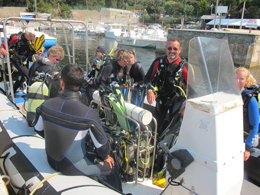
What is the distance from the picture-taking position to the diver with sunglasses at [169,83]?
263 centimetres

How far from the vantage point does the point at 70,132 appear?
147cm

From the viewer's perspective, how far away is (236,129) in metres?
1.41

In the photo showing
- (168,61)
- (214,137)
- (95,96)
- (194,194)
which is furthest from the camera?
(168,61)

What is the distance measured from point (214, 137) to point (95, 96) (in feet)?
5.52

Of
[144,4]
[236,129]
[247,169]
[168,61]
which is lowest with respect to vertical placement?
[247,169]

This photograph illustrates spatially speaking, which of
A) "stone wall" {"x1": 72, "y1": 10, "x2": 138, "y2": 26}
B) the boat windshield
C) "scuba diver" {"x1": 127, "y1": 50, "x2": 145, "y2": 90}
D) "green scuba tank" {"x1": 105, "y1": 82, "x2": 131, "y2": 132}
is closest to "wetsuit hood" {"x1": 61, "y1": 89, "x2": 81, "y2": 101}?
"green scuba tank" {"x1": 105, "y1": 82, "x2": 131, "y2": 132}

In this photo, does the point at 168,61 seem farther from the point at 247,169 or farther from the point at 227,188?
the point at 227,188

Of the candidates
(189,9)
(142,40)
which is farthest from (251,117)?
(189,9)

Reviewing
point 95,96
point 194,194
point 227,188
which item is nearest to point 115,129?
point 95,96

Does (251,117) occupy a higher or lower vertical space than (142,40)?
lower

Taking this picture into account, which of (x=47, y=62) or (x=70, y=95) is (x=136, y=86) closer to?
(x=47, y=62)

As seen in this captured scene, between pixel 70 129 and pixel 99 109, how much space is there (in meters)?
1.51

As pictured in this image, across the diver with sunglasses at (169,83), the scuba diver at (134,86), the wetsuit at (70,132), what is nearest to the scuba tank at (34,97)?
the wetsuit at (70,132)

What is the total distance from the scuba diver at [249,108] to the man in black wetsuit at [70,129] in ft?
4.77
